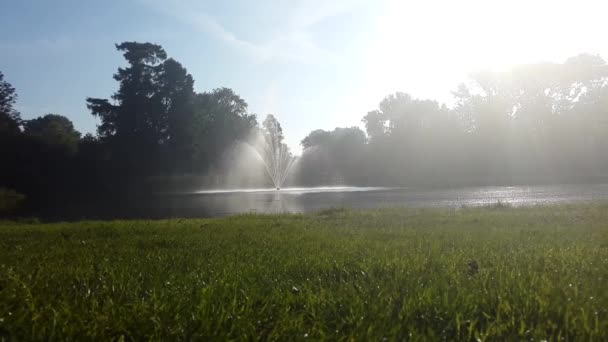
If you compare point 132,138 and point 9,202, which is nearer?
point 9,202

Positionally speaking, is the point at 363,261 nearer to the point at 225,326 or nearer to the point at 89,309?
the point at 225,326

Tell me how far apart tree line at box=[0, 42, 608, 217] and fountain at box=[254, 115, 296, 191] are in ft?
4.03

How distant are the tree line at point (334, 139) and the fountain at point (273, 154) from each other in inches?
48.4

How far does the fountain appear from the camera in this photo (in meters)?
61.2

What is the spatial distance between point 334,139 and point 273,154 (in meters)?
21.3

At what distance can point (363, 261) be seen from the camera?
15.7 ft

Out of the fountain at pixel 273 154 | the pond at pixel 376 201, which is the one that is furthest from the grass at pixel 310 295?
the fountain at pixel 273 154

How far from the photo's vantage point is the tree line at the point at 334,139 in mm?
56531

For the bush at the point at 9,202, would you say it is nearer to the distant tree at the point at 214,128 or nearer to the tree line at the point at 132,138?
the tree line at the point at 132,138

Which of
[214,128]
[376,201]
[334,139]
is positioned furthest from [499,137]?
[376,201]

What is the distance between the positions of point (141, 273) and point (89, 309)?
1.32m

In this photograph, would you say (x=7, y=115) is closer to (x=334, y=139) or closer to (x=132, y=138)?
(x=132, y=138)

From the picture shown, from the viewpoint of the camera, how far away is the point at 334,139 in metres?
84.6

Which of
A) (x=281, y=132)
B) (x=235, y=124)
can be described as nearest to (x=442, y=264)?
(x=235, y=124)
